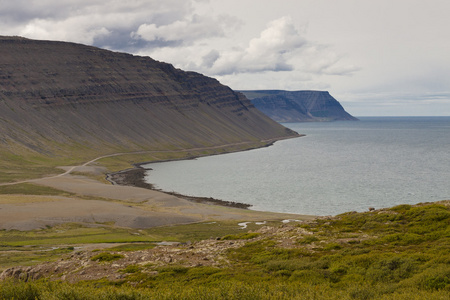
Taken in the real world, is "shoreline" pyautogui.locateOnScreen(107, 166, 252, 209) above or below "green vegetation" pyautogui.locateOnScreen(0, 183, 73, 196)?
below

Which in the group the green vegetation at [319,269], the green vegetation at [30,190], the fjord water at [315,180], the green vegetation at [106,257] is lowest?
the fjord water at [315,180]

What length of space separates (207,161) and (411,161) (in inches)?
3158

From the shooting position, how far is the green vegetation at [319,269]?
79.4 ft

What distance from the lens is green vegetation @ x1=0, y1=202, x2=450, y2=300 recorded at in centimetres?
2420

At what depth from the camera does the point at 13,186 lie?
112 meters

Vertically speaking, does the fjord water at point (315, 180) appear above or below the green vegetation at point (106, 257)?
below

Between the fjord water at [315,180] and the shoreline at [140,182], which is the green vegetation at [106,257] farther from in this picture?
the shoreline at [140,182]

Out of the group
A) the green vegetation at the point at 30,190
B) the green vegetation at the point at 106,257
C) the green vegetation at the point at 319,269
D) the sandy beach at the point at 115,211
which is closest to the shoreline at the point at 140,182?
the sandy beach at the point at 115,211

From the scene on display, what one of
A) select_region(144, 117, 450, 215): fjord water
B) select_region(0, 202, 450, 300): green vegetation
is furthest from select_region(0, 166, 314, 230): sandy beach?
select_region(0, 202, 450, 300): green vegetation

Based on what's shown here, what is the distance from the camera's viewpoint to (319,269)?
2944cm

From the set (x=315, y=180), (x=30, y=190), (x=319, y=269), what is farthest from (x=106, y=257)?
(x=315, y=180)

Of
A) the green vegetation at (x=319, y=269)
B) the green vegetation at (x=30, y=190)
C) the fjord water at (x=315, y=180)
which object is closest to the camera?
the green vegetation at (x=319, y=269)

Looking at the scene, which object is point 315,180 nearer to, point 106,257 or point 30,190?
point 30,190

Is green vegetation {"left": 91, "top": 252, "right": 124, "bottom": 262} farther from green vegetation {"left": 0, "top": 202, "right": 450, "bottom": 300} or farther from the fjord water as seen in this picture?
the fjord water
